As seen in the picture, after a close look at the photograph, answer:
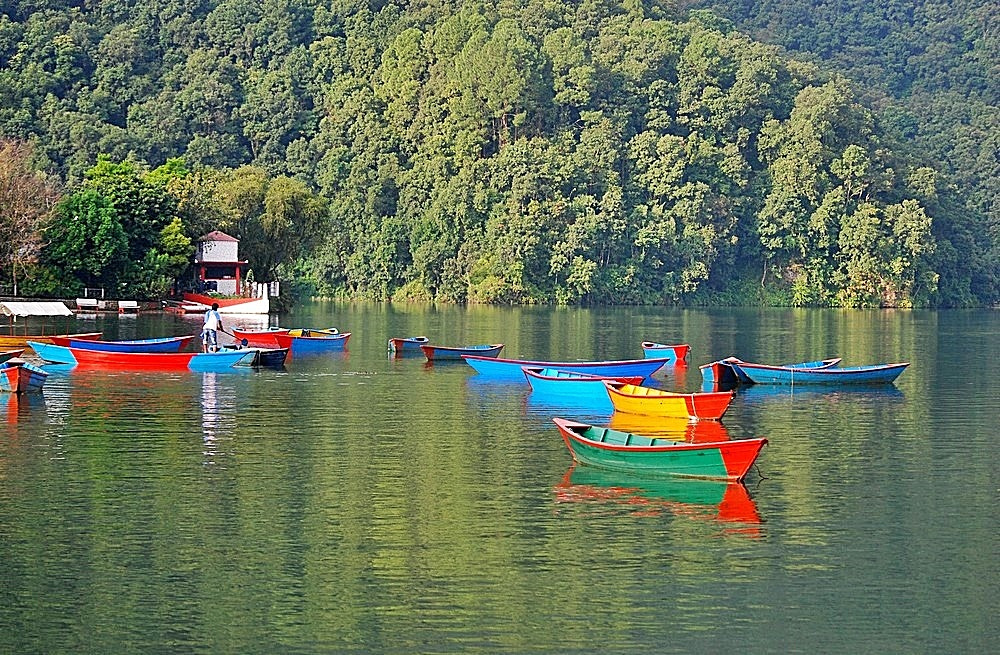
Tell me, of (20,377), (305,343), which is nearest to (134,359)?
(20,377)

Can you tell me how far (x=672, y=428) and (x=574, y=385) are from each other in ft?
21.2

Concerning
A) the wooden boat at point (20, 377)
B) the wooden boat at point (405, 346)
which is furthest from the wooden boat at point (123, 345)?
the wooden boat at point (405, 346)

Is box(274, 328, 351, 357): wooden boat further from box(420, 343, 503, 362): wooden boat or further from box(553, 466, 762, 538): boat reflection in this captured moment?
box(553, 466, 762, 538): boat reflection

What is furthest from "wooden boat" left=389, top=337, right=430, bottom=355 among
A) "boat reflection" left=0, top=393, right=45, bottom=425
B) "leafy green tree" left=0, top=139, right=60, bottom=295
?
"leafy green tree" left=0, top=139, right=60, bottom=295

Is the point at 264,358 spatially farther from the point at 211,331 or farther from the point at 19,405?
the point at 19,405

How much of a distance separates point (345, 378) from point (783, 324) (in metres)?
45.7

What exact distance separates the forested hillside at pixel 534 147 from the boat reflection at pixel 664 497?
9353 cm

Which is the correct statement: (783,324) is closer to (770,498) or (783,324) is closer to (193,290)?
(193,290)

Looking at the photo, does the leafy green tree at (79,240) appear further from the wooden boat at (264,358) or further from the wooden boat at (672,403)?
the wooden boat at (672,403)

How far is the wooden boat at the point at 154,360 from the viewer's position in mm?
46688

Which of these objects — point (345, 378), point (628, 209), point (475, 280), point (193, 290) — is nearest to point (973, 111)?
point (628, 209)

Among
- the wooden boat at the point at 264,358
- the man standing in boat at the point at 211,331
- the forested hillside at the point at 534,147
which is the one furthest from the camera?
the forested hillside at the point at 534,147

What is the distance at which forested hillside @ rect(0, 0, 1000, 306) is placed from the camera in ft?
401

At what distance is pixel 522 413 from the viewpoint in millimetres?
37188
